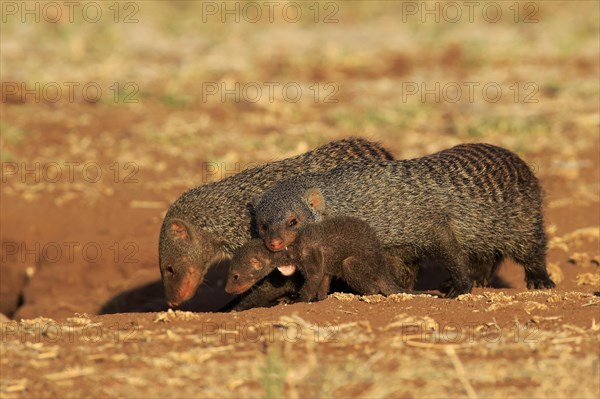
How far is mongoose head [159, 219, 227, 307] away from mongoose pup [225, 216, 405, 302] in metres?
0.34

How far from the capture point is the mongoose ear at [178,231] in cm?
563

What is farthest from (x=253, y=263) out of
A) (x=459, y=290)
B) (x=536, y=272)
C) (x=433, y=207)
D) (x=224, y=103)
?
(x=224, y=103)

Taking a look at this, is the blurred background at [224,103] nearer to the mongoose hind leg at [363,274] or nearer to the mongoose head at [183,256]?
the mongoose head at [183,256]

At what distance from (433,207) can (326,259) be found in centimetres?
71

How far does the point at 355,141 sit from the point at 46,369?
299cm

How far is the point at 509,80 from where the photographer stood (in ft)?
37.1

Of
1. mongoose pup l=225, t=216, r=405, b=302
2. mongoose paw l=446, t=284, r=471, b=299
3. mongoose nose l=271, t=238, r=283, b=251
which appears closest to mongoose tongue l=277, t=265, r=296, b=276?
mongoose pup l=225, t=216, r=405, b=302

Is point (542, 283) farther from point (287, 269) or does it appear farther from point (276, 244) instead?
point (276, 244)

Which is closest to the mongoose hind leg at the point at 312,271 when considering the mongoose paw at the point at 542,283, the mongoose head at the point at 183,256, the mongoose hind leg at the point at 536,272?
the mongoose head at the point at 183,256

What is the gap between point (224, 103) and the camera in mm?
10422

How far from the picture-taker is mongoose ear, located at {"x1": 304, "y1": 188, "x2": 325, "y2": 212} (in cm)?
534

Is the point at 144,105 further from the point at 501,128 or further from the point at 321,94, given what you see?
the point at 501,128

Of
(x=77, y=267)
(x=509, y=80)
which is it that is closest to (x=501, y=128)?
(x=509, y=80)

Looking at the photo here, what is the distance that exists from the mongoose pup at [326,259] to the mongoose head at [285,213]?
60 millimetres
